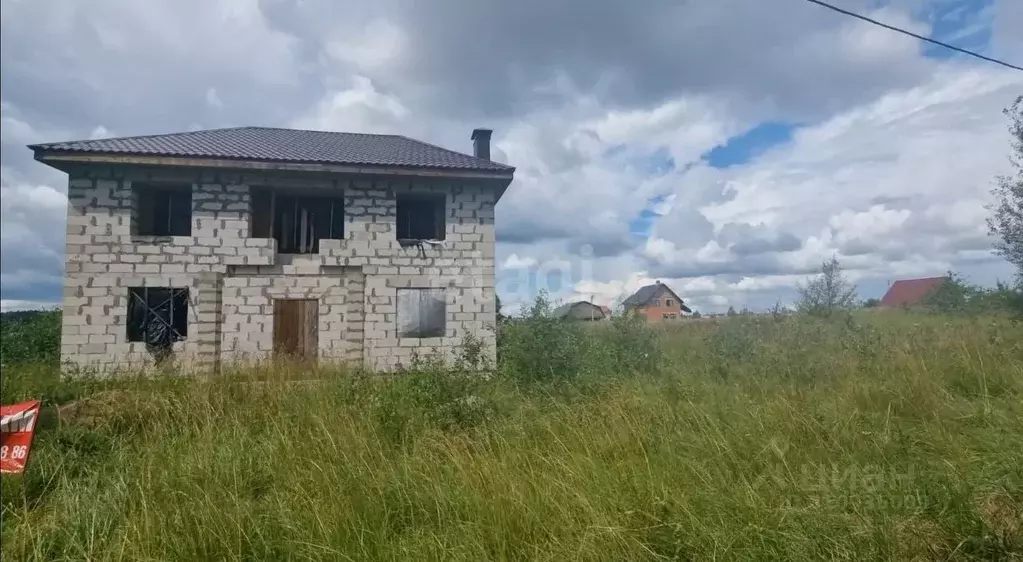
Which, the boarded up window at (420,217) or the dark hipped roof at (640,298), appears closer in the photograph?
the dark hipped roof at (640,298)

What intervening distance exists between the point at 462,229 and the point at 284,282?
3.78 meters

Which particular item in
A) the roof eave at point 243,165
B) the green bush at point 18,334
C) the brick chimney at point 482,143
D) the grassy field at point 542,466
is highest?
the brick chimney at point 482,143

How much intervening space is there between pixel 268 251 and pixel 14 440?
9.06 metres

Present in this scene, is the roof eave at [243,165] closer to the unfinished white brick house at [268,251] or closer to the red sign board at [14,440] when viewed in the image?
the unfinished white brick house at [268,251]

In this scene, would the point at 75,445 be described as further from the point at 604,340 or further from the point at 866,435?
the point at 604,340

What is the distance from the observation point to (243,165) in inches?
387

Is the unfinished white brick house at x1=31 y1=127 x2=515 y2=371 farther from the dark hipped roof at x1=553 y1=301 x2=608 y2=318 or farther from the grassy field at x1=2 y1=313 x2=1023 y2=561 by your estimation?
the grassy field at x1=2 y1=313 x2=1023 y2=561

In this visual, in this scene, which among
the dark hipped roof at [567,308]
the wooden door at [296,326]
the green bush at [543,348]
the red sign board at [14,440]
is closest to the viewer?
the red sign board at [14,440]

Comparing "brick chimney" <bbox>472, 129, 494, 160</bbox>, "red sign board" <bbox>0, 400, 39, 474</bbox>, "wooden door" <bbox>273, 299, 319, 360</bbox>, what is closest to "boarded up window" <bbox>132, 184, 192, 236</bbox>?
"wooden door" <bbox>273, 299, 319, 360</bbox>

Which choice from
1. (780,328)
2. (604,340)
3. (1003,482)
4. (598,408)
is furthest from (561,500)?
(780,328)

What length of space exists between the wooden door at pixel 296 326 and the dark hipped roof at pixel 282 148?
2.87 meters

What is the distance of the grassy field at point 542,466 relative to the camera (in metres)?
2.63

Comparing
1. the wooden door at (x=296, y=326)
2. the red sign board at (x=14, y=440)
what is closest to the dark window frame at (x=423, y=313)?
A: the wooden door at (x=296, y=326)

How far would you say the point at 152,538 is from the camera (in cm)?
274
